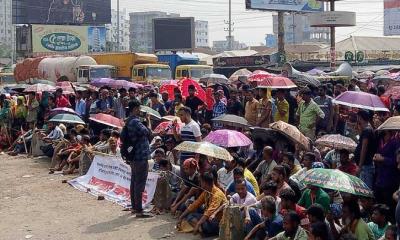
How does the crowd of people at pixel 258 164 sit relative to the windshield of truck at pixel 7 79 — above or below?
below

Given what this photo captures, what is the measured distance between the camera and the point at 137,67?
1289 inches

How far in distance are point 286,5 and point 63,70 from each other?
1832 centimetres

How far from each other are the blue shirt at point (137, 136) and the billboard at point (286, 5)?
34046mm

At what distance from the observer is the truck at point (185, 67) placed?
34250mm

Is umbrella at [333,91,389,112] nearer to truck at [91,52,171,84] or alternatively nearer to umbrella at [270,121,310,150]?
umbrella at [270,121,310,150]

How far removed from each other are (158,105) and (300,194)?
25.1 ft

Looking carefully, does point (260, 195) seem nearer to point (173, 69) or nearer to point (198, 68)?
point (198, 68)

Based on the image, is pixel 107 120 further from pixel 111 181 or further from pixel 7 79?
pixel 7 79

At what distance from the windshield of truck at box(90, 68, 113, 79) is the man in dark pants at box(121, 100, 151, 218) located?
22527 millimetres

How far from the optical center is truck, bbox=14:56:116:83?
3238 centimetres

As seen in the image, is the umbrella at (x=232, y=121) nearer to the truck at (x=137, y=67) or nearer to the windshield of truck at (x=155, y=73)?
the truck at (x=137, y=67)

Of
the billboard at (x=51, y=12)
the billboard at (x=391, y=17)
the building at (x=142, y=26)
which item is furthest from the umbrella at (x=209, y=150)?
the building at (x=142, y=26)

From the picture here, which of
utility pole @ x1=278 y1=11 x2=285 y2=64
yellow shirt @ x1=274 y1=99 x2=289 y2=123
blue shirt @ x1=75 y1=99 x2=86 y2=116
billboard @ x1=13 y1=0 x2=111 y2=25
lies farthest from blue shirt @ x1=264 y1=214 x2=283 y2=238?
billboard @ x1=13 y1=0 x2=111 y2=25

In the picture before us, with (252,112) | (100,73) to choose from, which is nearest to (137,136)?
(252,112)
